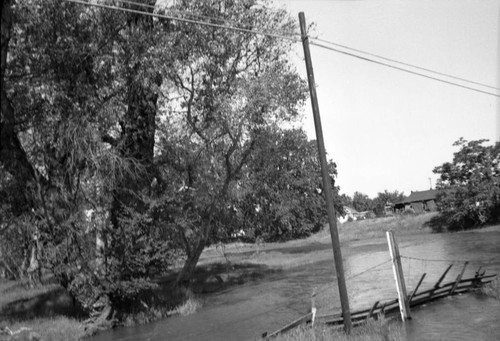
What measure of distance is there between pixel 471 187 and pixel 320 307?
49.2 meters

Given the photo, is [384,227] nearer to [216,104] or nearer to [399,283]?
[216,104]

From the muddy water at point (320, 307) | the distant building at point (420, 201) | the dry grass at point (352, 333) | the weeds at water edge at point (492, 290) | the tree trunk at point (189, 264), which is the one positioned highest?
the distant building at point (420, 201)

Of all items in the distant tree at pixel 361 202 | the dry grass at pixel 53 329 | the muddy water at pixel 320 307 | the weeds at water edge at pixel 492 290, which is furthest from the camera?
the distant tree at pixel 361 202

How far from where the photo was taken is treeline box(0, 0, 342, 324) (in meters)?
19.6

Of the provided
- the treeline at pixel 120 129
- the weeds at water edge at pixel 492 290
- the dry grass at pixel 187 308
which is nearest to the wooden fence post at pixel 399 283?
the weeds at water edge at pixel 492 290

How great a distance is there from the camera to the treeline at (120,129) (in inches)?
770

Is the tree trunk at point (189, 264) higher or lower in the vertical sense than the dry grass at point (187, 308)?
higher

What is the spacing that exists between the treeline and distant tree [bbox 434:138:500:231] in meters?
43.4

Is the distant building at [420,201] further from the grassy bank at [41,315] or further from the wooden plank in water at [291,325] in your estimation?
the wooden plank in water at [291,325]

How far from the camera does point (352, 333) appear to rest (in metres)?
12.8

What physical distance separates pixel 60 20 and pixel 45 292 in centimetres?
1744

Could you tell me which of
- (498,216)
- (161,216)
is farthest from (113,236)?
(498,216)

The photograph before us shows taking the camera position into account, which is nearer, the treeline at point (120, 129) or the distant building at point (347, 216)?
the treeline at point (120, 129)

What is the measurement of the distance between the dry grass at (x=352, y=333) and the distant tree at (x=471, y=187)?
5297 cm
